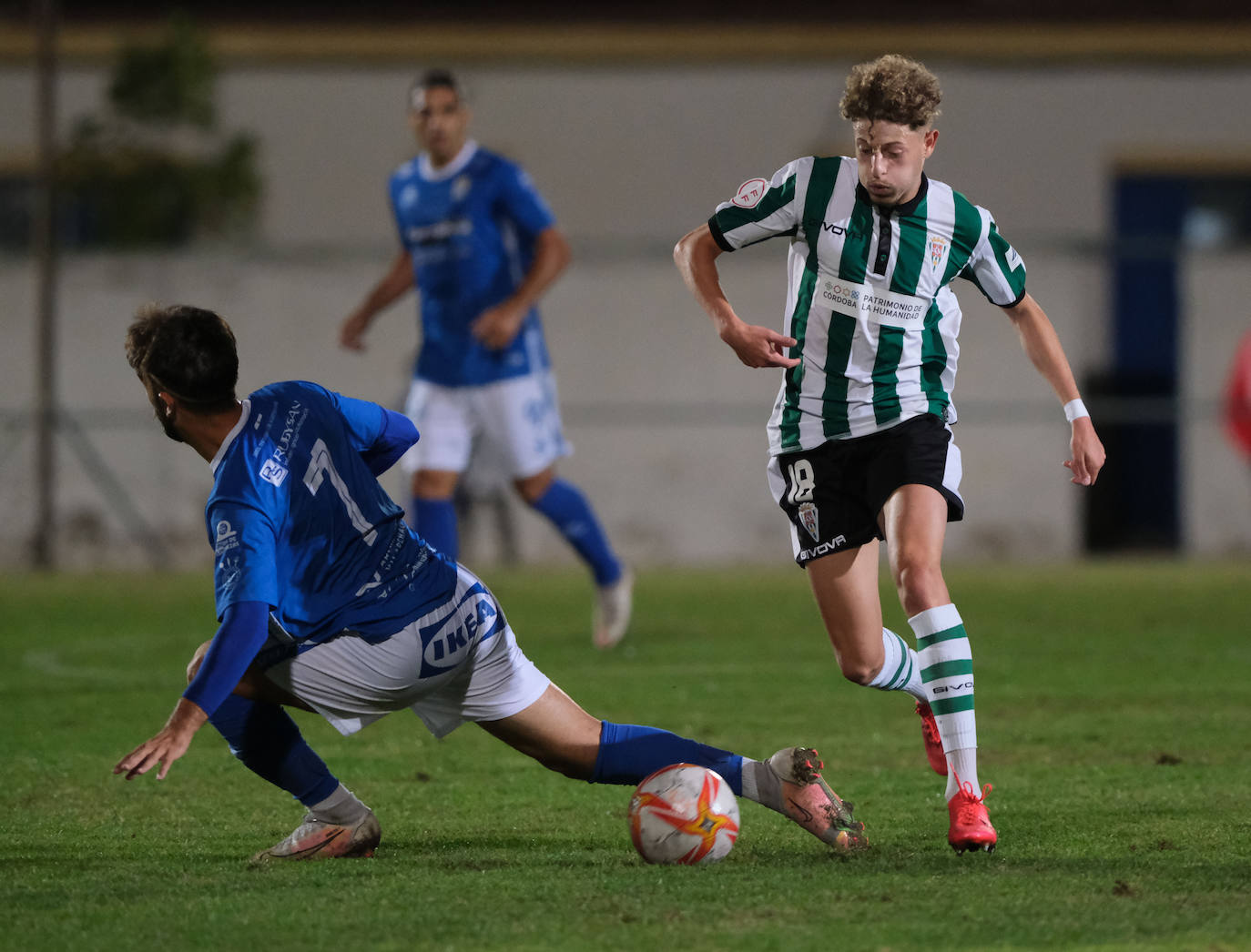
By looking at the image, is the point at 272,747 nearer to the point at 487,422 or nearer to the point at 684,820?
the point at 684,820

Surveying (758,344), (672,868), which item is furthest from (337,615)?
(758,344)

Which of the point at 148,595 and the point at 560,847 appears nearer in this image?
the point at 560,847

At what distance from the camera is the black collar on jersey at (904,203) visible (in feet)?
15.1

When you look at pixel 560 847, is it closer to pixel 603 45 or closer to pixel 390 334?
pixel 390 334

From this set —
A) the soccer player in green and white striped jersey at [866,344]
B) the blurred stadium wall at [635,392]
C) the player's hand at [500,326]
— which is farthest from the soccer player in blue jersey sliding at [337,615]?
the blurred stadium wall at [635,392]

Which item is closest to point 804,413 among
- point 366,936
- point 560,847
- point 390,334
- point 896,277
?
point 896,277

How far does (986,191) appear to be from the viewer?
17750mm

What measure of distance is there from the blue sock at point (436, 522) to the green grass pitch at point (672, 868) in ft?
2.46

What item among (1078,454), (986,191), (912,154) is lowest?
(1078,454)

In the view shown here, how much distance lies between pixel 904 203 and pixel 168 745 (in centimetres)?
240

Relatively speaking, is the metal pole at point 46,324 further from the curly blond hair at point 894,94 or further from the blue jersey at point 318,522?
the curly blond hair at point 894,94

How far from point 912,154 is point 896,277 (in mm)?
337

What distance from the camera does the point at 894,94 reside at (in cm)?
432

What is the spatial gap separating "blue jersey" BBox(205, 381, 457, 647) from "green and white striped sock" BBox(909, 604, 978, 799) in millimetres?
1170
